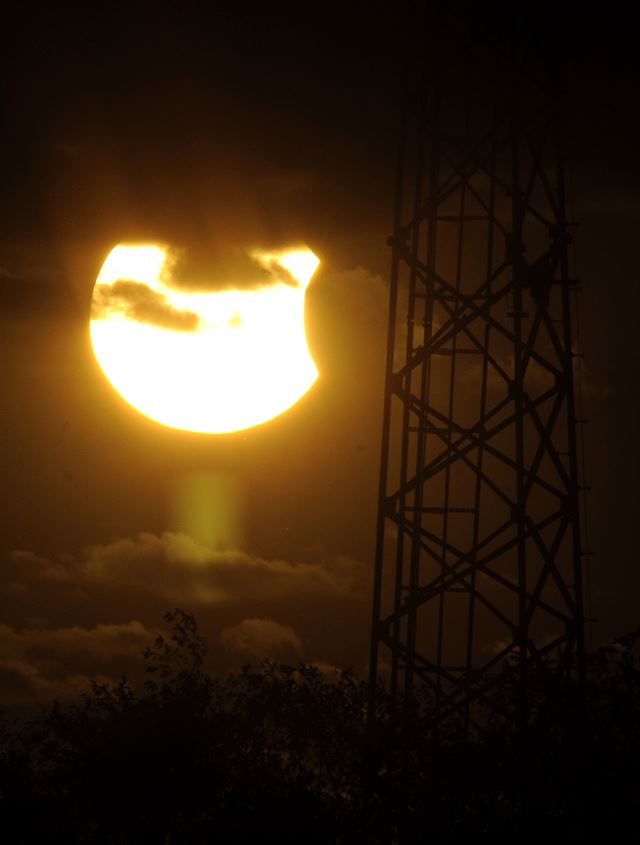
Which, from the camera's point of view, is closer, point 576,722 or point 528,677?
point 576,722

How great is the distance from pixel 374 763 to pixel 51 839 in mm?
12405

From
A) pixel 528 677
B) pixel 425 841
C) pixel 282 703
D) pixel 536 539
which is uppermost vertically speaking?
pixel 282 703

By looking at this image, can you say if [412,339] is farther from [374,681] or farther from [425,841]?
[425,841]

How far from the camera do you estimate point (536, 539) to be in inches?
932

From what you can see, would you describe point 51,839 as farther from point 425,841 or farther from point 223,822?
point 425,841

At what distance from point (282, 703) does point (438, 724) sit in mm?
16259

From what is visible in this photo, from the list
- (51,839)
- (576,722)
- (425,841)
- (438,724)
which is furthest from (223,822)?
(576,722)

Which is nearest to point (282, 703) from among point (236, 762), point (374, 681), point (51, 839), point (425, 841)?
point (236, 762)

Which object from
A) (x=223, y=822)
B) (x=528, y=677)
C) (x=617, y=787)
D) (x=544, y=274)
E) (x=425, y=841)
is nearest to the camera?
(x=617, y=787)

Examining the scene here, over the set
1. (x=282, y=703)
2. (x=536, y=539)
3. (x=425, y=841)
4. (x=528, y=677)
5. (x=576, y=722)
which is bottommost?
(x=425, y=841)

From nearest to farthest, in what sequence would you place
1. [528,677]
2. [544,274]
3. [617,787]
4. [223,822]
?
[617,787] < [528,677] < [544,274] < [223,822]

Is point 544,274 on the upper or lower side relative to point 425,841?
upper

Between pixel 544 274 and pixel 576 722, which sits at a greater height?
pixel 544 274

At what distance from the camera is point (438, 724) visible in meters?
23.6
